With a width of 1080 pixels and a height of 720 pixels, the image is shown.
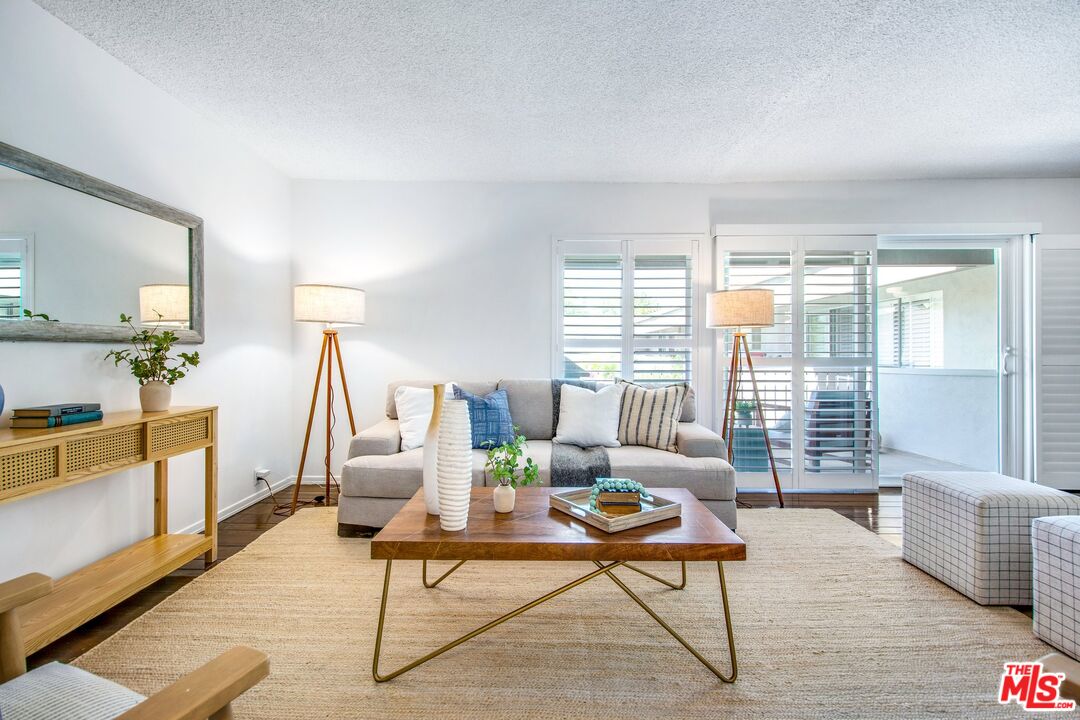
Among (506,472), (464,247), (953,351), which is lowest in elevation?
(506,472)

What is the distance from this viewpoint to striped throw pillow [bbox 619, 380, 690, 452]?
306 centimetres

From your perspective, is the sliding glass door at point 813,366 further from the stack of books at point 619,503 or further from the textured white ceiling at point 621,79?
the stack of books at point 619,503

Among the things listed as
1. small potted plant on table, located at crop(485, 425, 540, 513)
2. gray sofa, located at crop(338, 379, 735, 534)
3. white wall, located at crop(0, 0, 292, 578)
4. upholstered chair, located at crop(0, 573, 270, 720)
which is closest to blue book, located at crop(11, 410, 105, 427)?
white wall, located at crop(0, 0, 292, 578)

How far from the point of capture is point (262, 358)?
342cm

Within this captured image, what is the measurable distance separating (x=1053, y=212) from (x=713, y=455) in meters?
3.66

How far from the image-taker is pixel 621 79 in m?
2.40

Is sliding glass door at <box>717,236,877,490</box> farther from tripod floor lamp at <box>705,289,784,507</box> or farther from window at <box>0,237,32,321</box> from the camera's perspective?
window at <box>0,237,32,321</box>

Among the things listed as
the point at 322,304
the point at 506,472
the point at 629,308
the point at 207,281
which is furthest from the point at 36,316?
the point at 629,308

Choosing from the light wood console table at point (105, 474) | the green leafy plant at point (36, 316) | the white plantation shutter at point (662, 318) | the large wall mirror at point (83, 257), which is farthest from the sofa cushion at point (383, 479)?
the white plantation shutter at point (662, 318)

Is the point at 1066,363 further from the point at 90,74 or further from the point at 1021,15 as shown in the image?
the point at 90,74

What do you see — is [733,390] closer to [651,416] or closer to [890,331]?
[651,416]

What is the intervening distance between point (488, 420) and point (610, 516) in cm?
155

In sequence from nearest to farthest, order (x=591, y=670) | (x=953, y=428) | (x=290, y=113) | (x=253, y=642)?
(x=591, y=670) → (x=253, y=642) → (x=290, y=113) → (x=953, y=428)

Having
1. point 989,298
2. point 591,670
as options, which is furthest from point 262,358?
point 989,298
